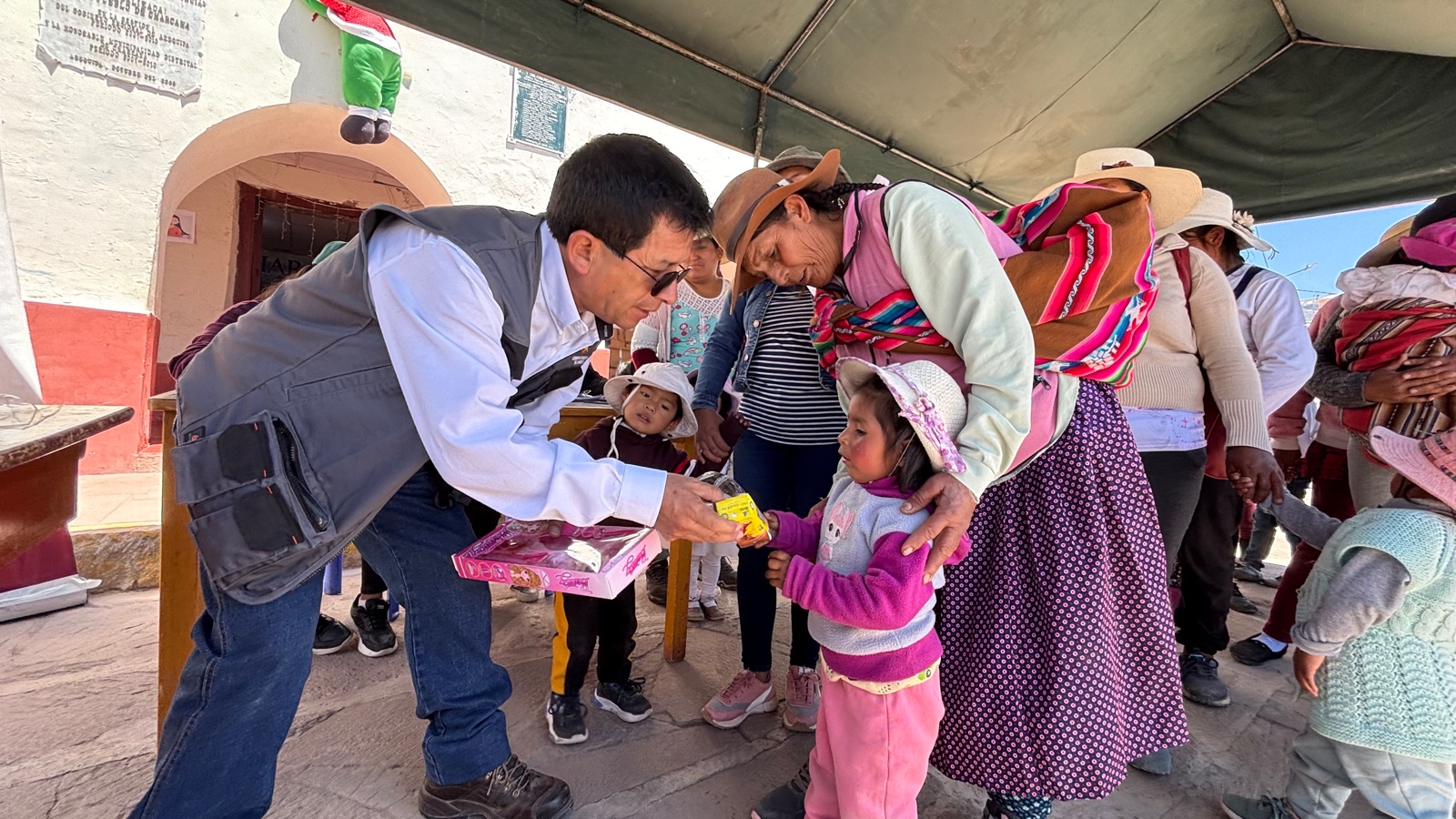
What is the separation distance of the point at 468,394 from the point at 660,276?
0.50m

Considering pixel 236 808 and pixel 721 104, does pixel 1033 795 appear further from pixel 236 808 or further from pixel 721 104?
pixel 721 104

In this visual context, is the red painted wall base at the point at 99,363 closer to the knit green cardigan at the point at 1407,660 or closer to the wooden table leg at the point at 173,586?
the wooden table leg at the point at 173,586

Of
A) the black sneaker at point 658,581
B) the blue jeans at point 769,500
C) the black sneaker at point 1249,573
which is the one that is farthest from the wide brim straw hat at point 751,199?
the black sneaker at point 1249,573

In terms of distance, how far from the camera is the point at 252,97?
5520mm

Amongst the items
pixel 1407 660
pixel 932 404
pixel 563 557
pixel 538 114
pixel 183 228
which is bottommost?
pixel 1407 660

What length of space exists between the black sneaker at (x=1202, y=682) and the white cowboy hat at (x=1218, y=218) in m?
1.60

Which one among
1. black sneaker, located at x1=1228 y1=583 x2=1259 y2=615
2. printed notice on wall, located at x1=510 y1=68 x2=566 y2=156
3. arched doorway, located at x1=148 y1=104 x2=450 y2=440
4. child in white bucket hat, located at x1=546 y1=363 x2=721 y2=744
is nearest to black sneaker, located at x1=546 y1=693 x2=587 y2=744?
child in white bucket hat, located at x1=546 y1=363 x2=721 y2=744

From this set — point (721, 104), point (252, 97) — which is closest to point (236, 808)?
point (721, 104)

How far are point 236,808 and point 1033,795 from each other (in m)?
1.71

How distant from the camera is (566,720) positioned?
6.75ft

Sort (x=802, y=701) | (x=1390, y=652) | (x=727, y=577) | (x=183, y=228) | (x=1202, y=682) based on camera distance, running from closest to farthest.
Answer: (x=1390, y=652), (x=802, y=701), (x=1202, y=682), (x=727, y=577), (x=183, y=228)

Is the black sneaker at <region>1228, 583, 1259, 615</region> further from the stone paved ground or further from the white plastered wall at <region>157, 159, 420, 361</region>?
the white plastered wall at <region>157, 159, 420, 361</region>

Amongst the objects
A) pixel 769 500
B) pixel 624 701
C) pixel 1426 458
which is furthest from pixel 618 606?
pixel 1426 458

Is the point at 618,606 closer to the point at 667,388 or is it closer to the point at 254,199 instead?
the point at 667,388
